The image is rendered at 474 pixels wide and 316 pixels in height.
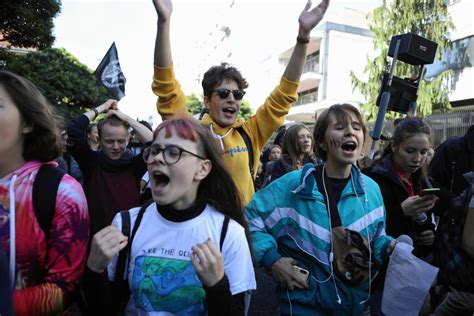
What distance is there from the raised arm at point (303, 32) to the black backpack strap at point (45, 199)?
6.12 ft

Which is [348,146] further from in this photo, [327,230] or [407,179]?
[407,179]

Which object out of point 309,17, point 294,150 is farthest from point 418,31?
point 309,17

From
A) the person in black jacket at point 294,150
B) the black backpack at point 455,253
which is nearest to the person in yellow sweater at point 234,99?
the black backpack at point 455,253

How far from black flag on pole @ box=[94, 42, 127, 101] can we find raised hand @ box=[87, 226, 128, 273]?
316 centimetres

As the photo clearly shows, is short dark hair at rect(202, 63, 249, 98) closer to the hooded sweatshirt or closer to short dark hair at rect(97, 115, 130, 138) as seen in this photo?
the hooded sweatshirt

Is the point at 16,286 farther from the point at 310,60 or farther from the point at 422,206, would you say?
the point at 310,60

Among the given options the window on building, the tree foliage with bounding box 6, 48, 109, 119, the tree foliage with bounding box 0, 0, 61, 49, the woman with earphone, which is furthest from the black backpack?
the window on building

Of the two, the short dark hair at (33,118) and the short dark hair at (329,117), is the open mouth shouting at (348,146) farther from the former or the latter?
the short dark hair at (33,118)

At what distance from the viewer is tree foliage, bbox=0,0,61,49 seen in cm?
773

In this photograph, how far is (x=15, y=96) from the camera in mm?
1797

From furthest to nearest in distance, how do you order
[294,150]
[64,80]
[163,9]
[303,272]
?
[64,80], [294,150], [163,9], [303,272]

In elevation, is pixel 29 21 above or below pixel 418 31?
below

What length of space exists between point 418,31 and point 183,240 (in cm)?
2162

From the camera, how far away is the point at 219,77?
3117mm
